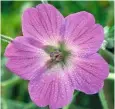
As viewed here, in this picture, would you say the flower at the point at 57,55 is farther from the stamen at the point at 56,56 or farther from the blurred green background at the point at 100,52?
the blurred green background at the point at 100,52

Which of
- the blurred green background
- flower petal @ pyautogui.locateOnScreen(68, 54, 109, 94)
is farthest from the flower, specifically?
the blurred green background

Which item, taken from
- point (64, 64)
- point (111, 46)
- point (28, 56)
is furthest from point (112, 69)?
point (28, 56)

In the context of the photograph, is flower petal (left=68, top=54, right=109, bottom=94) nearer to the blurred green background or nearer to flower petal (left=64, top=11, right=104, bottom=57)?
flower petal (left=64, top=11, right=104, bottom=57)

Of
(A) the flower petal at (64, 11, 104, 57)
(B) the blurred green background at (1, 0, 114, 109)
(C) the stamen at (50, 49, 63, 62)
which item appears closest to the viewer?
(A) the flower petal at (64, 11, 104, 57)

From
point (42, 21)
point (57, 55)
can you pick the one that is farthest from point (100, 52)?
point (42, 21)

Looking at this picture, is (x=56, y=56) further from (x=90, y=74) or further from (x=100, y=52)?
(x=100, y=52)

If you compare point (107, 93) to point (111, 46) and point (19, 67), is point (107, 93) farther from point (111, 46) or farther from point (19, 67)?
point (19, 67)

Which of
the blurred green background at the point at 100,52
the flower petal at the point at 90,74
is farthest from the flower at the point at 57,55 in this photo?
the blurred green background at the point at 100,52
